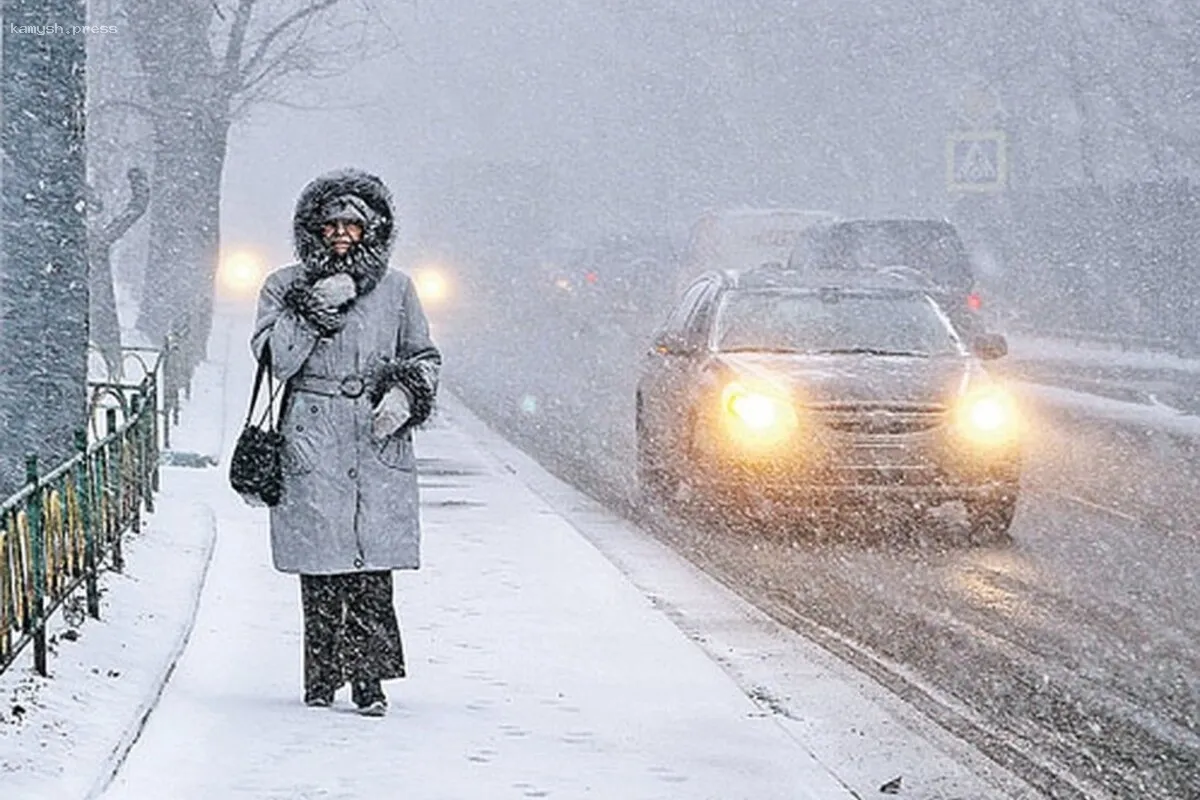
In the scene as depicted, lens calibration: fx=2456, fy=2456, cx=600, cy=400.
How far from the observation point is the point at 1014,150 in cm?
4975

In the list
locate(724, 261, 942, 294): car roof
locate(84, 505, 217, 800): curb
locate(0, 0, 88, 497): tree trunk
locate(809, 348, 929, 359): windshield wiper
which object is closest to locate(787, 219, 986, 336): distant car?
locate(724, 261, 942, 294): car roof

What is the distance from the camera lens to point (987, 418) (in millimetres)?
13758

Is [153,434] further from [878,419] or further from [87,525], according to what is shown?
[878,419]

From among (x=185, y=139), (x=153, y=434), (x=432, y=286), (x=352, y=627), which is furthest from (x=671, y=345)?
(x=432, y=286)

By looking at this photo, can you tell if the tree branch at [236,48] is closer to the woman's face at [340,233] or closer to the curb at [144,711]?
the curb at [144,711]

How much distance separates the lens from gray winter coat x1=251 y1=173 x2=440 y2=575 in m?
7.80

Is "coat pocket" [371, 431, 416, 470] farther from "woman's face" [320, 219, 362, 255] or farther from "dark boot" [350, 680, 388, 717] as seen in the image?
"dark boot" [350, 680, 388, 717]

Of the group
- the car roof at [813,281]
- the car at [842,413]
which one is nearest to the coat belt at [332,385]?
the car at [842,413]

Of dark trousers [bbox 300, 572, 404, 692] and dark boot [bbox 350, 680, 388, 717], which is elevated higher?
dark trousers [bbox 300, 572, 404, 692]

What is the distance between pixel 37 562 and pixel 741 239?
25275mm

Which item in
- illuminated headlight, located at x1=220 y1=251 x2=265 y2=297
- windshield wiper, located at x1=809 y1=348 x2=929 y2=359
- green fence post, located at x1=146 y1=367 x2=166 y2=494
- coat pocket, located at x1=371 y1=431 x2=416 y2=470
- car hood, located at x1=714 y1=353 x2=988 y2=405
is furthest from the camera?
illuminated headlight, located at x1=220 y1=251 x2=265 y2=297

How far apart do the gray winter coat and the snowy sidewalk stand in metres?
0.60

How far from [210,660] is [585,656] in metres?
1.41

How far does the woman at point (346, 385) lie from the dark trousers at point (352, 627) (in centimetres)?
1
